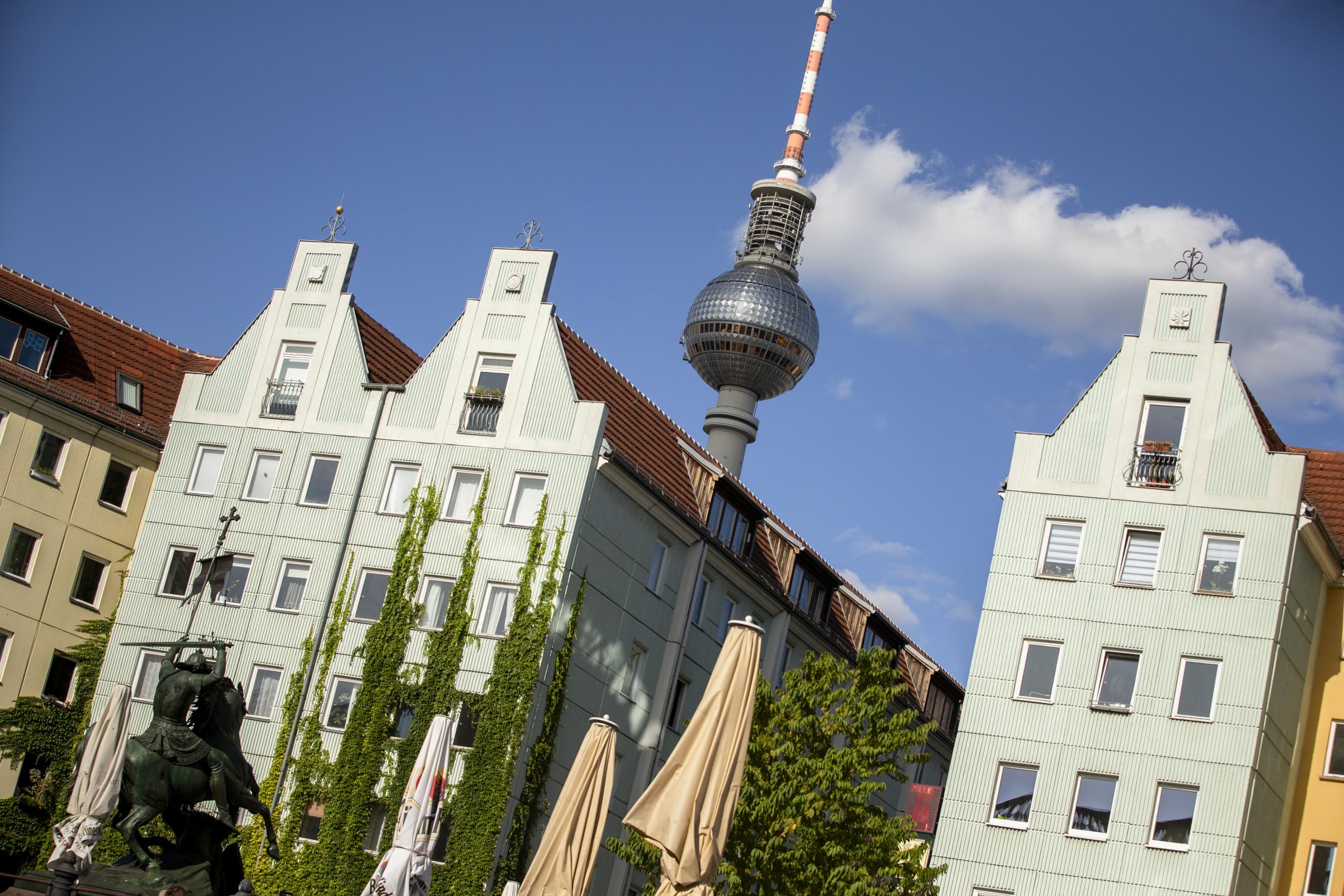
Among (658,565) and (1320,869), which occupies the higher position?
(658,565)

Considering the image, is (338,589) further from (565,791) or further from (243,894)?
(243,894)

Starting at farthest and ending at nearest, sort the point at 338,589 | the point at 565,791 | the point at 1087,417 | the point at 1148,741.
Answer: the point at 338,589, the point at 1087,417, the point at 1148,741, the point at 565,791

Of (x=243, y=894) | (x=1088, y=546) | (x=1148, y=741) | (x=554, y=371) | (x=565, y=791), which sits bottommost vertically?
(x=243, y=894)


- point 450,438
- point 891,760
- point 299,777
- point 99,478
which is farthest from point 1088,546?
point 99,478

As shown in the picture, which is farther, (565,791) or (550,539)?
(550,539)

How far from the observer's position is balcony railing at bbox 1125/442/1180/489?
40406 mm

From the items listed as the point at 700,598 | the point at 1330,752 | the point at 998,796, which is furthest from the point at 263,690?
the point at 1330,752

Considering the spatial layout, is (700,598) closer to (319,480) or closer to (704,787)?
(319,480)

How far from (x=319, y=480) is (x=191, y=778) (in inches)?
898

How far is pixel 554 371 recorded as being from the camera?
160ft

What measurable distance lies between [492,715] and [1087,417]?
1650cm

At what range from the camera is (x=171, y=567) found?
5031 centimetres

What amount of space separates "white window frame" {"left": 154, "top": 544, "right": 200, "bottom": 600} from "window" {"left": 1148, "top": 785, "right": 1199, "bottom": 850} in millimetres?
26907

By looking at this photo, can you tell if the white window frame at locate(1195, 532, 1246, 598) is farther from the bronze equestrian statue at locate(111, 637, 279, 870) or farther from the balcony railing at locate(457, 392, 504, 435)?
the bronze equestrian statue at locate(111, 637, 279, 870)
